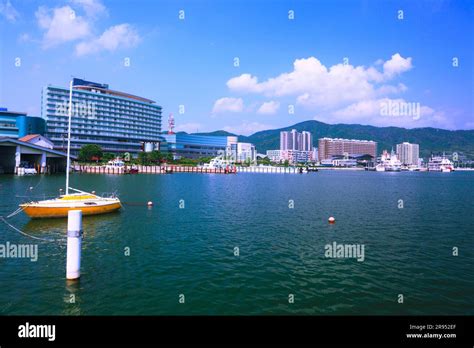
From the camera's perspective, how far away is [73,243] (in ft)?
52.1

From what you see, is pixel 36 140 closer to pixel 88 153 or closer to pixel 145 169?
pixel 88 153

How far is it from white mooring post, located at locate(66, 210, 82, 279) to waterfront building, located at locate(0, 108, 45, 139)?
16934 centimetres

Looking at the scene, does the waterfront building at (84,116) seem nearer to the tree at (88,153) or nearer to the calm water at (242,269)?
the tree at (88,153)

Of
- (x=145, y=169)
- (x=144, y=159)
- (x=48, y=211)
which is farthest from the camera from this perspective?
(x=144, y=159)

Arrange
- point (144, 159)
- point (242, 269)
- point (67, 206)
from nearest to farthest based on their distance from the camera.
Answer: point (242, 269) < point (67, 206) < point (144, 159)

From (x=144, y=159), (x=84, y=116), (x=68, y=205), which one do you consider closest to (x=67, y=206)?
(x=68, y=205)

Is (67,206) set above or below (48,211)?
above

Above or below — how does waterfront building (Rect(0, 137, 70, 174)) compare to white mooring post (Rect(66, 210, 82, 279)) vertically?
above
